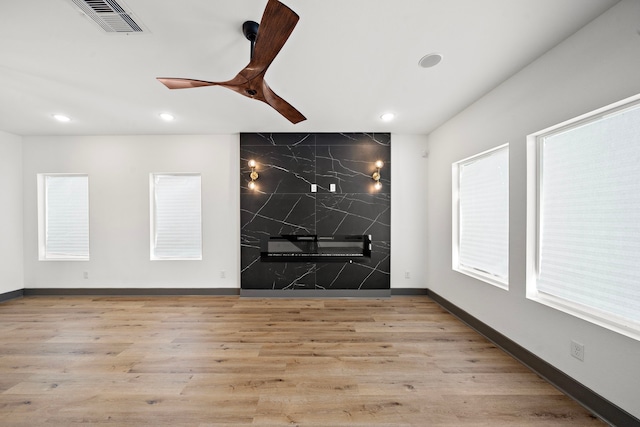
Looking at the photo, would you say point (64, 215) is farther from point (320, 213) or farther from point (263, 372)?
point (263, 372)

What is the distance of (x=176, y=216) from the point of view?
409 centimetres

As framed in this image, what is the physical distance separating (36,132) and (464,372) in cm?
666

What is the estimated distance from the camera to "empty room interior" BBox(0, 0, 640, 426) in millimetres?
1610

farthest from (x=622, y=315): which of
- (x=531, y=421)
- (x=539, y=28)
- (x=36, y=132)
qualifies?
(x=36, y=132)

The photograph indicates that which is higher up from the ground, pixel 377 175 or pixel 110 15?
pixel 110 15

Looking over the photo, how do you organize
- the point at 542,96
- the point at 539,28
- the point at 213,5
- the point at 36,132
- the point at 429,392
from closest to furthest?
the point at 213,5, the point at 539,28, the point at 429,392, the point at 542,96, the point at 36,132

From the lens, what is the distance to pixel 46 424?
1578 millimetres

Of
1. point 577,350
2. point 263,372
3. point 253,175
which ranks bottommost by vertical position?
point 263,372

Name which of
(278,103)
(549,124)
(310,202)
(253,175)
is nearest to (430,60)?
(549,124)

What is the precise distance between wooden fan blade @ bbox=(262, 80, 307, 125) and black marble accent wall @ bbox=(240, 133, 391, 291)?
65.6 inches

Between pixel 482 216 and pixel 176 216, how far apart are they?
455 cm

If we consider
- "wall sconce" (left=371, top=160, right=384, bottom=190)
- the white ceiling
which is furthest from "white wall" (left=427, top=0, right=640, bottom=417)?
"wall sconce" (left=371, top=160, right=384, bottom=190)

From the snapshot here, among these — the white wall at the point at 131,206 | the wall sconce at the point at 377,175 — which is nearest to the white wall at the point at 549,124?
the wall sconce at the point at 377,175

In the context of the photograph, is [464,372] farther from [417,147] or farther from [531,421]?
[417,147]
